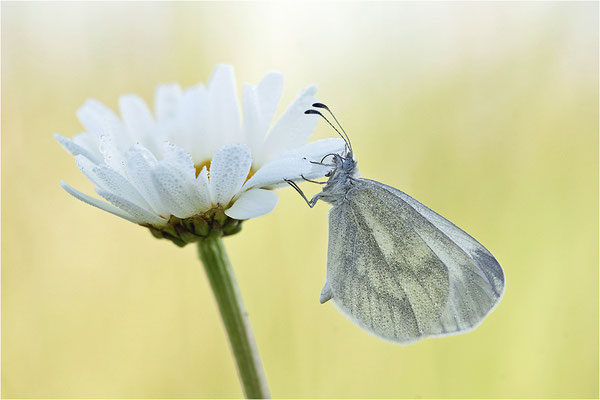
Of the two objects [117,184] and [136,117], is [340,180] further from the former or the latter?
[136,117]

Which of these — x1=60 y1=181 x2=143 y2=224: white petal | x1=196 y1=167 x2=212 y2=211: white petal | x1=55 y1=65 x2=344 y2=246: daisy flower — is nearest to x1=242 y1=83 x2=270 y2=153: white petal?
x1=55 y1=65 x2=344 y2=246: daisy flower

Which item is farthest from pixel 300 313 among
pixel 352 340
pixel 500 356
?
pixel 500 356

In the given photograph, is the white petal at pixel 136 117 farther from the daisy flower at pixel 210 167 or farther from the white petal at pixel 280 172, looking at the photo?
the white petal at pixel 280 172

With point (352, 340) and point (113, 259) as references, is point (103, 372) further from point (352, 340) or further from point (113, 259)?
point (352, 340)

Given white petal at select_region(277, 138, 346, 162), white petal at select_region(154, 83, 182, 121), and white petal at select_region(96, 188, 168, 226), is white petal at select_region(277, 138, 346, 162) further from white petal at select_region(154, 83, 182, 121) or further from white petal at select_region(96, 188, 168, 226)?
white petal at select_region(154, 83, 182, 121)

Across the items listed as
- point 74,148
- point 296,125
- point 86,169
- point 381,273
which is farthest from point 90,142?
point 381,273
